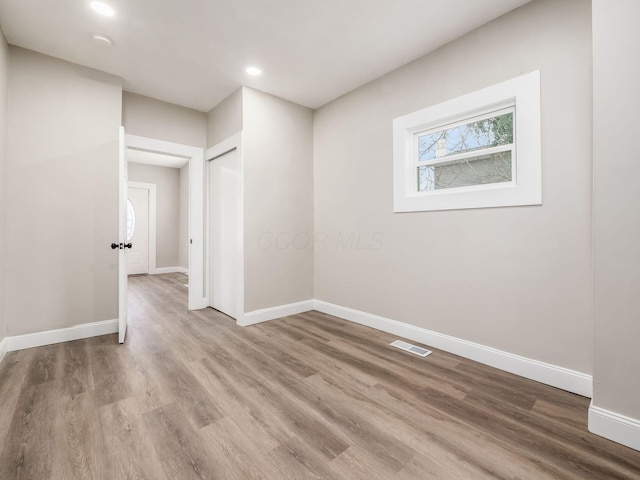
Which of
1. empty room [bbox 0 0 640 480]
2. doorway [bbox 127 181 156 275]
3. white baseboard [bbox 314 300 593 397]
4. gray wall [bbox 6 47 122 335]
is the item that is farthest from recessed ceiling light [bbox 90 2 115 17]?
doorway [bbox 127 181 156 275]

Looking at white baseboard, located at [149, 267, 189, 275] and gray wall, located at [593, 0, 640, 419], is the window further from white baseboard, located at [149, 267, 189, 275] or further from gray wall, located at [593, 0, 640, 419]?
white baseboard, located at [149, 267, 189, 275]

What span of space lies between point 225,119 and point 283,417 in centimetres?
344

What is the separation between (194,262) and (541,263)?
3.94 metres

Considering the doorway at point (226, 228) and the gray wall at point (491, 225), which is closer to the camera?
the gray wall at point (491, 225)

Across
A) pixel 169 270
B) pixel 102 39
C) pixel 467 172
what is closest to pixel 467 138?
pixel 467 172

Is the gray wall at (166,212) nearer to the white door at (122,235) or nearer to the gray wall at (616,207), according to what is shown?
the white door at (122,235)

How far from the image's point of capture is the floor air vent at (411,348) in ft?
8.49

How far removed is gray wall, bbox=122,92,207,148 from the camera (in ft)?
11.7

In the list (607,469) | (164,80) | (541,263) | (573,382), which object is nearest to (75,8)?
(164,80)

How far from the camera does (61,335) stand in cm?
287

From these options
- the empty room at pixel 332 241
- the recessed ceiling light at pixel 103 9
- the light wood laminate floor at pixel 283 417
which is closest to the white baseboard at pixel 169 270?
the empty room at pixel 332 241

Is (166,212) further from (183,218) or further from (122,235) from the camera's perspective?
(122,235)

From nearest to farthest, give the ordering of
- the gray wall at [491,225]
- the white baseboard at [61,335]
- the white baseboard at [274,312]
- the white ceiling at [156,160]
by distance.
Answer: the gray wall at [491,225] → the white baseboard at [61,335] → the white baseboard at [274,312] → the white ceiling at [156,160]

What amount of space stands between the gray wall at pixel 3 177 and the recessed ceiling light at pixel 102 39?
0.74m
